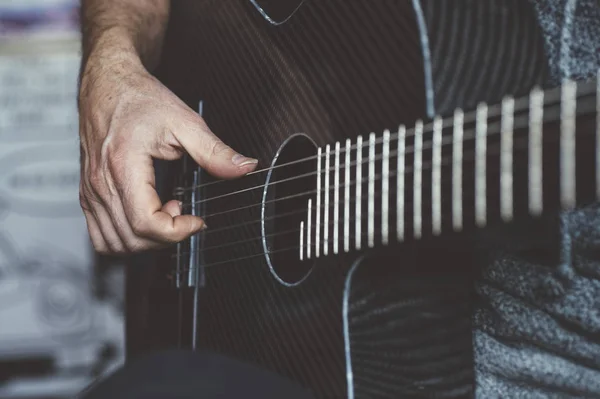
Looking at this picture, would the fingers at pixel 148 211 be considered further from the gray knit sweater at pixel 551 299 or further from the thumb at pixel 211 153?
the gray knit sweater at pixel 551 299

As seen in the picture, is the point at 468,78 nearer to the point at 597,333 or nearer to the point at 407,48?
the point at 407,48

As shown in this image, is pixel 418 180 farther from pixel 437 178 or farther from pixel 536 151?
pixel 536 151

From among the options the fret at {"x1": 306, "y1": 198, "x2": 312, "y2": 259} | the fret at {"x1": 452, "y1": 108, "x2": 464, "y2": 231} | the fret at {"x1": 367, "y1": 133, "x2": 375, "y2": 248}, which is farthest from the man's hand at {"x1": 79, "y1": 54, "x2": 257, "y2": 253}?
the fret at {"x1": 452, "y1": 108, "x2": 464, "y2": 231}

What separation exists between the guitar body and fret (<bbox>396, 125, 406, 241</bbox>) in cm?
2

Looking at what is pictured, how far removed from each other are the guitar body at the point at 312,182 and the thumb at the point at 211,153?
0.11 ft

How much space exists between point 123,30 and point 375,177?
711mm

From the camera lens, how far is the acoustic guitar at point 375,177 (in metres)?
0.58

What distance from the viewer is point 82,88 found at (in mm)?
1216

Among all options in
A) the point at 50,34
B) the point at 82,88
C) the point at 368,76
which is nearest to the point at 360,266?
the point at 368,76

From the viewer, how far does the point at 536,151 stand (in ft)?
1.83

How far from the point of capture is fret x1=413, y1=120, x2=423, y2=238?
25.6 inches

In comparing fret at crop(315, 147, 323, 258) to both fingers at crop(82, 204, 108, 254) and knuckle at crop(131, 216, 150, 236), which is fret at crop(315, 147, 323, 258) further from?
fingers at crop(82, 204, 108, 254)

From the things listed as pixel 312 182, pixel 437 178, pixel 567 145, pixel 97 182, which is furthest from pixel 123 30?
pixel 567 145

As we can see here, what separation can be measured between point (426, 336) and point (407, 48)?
0.30 m
